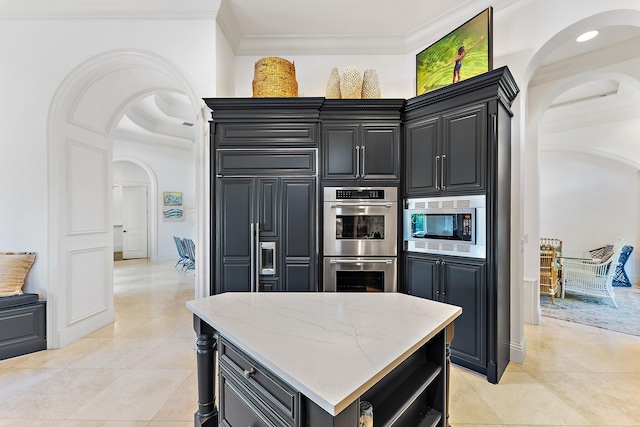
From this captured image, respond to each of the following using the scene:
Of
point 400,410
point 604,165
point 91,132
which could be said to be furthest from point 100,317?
point 604,165

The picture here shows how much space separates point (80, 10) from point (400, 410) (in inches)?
168

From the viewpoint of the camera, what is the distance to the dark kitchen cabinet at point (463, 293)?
2357 millimetres

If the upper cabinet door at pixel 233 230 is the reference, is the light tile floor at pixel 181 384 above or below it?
below

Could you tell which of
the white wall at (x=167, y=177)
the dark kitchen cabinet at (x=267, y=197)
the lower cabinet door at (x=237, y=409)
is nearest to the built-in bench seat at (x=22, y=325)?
the dark kitchen cabinet at (x=267, y=197)

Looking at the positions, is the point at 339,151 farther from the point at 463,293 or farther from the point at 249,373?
the point at 249,373

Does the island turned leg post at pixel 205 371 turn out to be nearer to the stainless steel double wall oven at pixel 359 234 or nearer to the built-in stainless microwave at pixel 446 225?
the stainless steel double wall oven at pixel 359 234

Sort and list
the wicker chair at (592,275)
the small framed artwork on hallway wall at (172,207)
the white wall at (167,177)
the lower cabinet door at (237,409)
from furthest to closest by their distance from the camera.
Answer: the small framed artwork on hallway wall at (172,207), the white wall at (167,177), the wicker chair at (592,275), the lower cabinet door at (237,409)

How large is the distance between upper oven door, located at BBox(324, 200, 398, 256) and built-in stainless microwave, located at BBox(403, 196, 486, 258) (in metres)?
0.16

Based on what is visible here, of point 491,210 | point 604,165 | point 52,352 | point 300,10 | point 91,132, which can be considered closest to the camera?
point 491,210

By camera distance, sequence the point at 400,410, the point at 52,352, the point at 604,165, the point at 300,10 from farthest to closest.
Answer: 1. the point at 604,165
2. the point at 300,10
3. the point at 52,352
4. the point at 400,410

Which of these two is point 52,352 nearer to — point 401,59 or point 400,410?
point 400,410

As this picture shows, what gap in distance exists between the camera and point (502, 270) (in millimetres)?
2400

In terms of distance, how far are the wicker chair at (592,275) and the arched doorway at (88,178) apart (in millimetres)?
5426

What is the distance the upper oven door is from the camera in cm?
282
